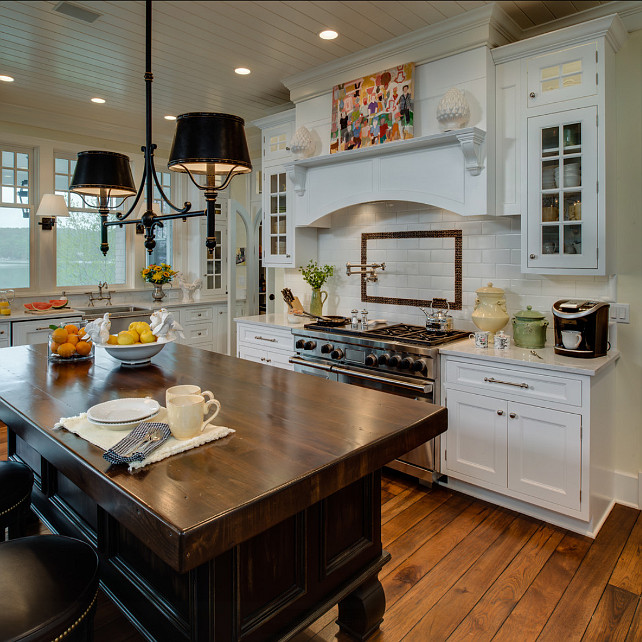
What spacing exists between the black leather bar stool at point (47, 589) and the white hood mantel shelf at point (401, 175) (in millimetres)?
2791

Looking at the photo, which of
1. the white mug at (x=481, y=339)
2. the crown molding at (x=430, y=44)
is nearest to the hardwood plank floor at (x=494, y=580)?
the white mug at (x=481, y=339)

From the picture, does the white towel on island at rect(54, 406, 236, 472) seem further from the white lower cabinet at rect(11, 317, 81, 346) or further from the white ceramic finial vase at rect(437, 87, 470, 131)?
the white lower cabinet at rect(11, 317, 81, 346)

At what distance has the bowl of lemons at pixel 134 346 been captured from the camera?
243 centimetres

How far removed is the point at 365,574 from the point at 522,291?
219 centimetres

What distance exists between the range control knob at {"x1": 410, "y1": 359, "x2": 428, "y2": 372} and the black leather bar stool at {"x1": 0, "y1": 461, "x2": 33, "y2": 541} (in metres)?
2.11

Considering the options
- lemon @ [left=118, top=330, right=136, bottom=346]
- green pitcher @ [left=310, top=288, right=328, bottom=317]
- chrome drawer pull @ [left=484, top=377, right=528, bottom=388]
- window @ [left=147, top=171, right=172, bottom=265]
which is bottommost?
chrome drawer pull @ [left=484, top=377, right=528, bottom=388]

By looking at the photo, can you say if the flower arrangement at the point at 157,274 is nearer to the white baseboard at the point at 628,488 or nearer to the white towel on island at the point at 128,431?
the white towel on island at the point at 128,431

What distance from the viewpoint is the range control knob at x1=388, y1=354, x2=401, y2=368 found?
3217mm

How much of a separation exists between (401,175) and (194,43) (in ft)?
5.56

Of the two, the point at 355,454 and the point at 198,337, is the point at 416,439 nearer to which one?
the point at 355,454

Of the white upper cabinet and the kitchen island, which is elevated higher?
the white upper cabinet

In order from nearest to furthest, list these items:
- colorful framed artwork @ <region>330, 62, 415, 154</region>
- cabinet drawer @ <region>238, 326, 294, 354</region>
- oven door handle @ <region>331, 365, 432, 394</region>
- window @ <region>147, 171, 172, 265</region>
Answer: oven door handle @ <region>331, 365, 432, 394</region>
colorful framed artwork @ <region>330, 62, 415, 154</region>
cabinet drawer @ <region>238, 326, 294, 354</region>
window @ <region>147, 171, 172, 265</region>

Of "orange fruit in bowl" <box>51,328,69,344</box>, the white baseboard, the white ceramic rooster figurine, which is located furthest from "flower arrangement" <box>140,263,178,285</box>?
the white baseboard

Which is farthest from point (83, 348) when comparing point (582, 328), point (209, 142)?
point (582, 328)
